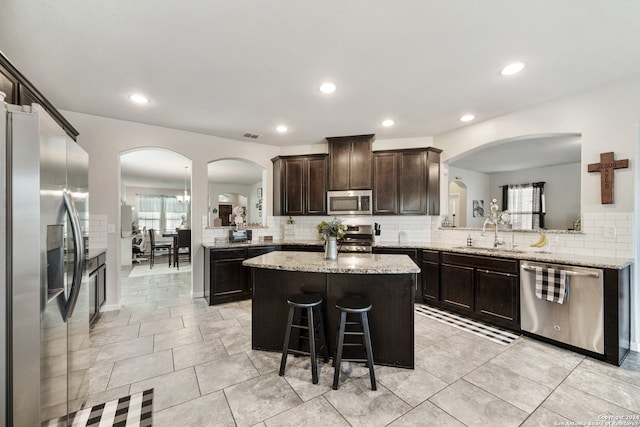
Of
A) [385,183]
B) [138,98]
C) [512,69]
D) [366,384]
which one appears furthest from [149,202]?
[512,69]

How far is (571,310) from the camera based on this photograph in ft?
8.14

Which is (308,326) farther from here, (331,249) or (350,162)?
(350,162)

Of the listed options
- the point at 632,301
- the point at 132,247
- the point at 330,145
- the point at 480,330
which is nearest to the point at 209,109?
the point at 330,145

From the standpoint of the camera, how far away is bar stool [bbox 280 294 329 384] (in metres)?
2.01

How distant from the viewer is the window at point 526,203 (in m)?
7.09

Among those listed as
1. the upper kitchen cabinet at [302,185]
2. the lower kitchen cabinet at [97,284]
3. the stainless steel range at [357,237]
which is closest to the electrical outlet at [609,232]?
the stainless steel range at [357,237]

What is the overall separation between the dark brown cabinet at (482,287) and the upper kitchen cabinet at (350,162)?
172 centimetres

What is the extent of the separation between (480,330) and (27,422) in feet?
11.8

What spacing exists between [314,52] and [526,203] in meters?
7.84

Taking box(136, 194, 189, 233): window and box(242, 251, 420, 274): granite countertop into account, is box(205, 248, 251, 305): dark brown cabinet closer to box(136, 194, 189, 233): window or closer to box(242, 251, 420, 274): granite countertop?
box(242, 251, 420, 274): granite countertop

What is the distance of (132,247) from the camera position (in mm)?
7465

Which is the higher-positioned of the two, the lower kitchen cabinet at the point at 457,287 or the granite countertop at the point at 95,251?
the granite countertop at the point at 95,251

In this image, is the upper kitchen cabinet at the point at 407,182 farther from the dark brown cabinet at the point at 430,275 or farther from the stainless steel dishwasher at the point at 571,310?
the stainless steel dishwasher at the point at 571,310

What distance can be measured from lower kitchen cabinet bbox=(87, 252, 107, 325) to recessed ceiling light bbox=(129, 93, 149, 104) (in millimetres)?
1811
